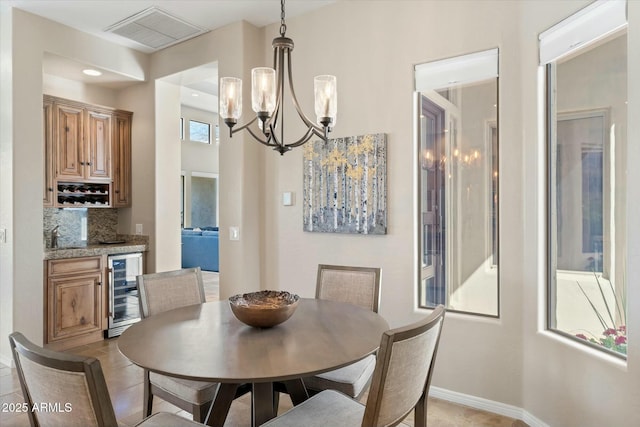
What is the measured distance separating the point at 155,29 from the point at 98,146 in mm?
1373

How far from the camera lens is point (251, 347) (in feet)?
5.39

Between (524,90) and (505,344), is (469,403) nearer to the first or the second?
(505,344)

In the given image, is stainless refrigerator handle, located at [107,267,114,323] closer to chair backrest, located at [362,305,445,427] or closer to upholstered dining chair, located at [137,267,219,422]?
upholstered dining chair, located at [137,267,219,422]

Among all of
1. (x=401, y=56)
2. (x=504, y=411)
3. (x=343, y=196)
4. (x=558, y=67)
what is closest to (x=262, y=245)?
(x=343, y=196)

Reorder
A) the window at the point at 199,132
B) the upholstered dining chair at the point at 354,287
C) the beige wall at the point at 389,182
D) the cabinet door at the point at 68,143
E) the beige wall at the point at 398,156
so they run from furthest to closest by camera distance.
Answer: the window at the point at 199,132
the cabinet door at the point at 68,143
the beige wall at the point at 398,156
the beige wall at the point at 389,182
the upholstered dining chair at the point at 354,287

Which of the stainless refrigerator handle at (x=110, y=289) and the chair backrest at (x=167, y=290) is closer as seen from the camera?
the chair backrest at (x=167, y=290)

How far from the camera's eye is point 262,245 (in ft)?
12.4

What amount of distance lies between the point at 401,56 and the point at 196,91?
5234mm

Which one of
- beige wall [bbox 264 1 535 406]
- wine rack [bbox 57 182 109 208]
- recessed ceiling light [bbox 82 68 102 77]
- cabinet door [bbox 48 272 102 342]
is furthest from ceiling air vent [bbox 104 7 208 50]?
cabinet door [bbox 48 272 102 342]

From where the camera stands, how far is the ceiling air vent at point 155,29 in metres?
3.55

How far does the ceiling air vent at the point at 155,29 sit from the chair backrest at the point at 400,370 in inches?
130

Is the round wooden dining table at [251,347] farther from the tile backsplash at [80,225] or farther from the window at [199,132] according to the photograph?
the window at [199,132]

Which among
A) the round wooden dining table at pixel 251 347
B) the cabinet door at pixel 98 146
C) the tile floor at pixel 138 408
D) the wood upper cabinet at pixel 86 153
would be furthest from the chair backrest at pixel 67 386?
the cabinet door at pixel 98 146

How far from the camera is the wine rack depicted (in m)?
4.10
